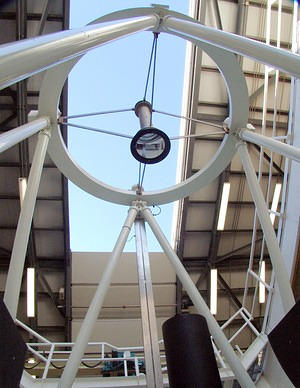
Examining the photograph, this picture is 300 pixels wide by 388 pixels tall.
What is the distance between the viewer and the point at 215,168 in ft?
27.9

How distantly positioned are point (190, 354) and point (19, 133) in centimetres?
360

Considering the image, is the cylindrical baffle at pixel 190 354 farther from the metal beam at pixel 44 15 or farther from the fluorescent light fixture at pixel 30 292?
the metal beam at pixel 44 15

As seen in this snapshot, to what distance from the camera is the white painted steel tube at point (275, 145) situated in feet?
15.7

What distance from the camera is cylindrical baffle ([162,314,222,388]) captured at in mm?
3848

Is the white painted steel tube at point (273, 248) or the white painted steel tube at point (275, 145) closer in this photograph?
the white painted steel tube at point (275, 145)

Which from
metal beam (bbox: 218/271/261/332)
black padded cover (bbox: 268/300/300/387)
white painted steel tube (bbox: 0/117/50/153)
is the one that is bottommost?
black padded cover (bbox: 268/300/300/387)

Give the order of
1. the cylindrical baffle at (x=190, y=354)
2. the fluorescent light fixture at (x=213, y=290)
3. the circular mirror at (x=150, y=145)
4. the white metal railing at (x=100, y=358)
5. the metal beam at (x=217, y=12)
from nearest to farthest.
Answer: the cylindrical baffle at (x=190, y=354) < the circular mirror at (x=150, y=145) < the white metal railing at (x=100, y=358) < the metal beam at (x=217, y=12) < the fluorescent light fixture at (x=213, y=290)

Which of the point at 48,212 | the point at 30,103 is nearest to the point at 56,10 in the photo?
the point at 30,103

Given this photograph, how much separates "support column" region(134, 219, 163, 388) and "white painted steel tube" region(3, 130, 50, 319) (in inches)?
80.2

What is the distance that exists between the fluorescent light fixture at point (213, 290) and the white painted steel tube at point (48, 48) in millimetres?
11970

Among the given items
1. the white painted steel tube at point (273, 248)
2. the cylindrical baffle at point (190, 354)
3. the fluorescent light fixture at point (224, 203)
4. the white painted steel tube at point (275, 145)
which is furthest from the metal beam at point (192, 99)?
the cylindrical baffle at point (190, 354)

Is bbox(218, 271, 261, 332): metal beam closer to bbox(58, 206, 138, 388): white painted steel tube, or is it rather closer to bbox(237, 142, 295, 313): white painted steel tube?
bbox(58, 206, 138, 388): white painted steel tube

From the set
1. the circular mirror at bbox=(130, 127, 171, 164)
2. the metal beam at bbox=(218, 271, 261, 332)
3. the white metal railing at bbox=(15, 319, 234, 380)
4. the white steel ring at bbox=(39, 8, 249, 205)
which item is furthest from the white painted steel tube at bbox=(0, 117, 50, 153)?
the metal beam at bbox=(218, 271, 261, 332)

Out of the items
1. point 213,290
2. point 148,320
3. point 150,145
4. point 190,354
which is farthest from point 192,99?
point 190,354
